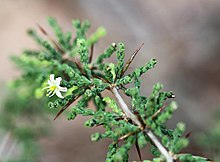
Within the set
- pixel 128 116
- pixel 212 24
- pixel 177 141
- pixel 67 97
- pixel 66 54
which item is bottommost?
pixel 177 141

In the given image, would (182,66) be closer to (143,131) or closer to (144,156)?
(144,156)

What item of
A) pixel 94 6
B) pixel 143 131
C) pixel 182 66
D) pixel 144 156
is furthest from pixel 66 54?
pixel 94 6

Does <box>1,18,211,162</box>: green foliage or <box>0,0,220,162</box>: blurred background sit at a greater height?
<box>0,0,220,162</box>: blurred background

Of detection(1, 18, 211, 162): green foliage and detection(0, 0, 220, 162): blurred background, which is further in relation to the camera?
detection(0, 0, 220, 162): blurred background

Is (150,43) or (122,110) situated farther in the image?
(150,43)

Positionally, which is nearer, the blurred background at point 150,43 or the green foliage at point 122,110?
the green foliage at point 122,110

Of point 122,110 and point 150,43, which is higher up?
point 150,43

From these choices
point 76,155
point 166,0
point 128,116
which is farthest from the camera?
point 166,0

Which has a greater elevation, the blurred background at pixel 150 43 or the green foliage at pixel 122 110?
the blurred background at pixel 150 43
